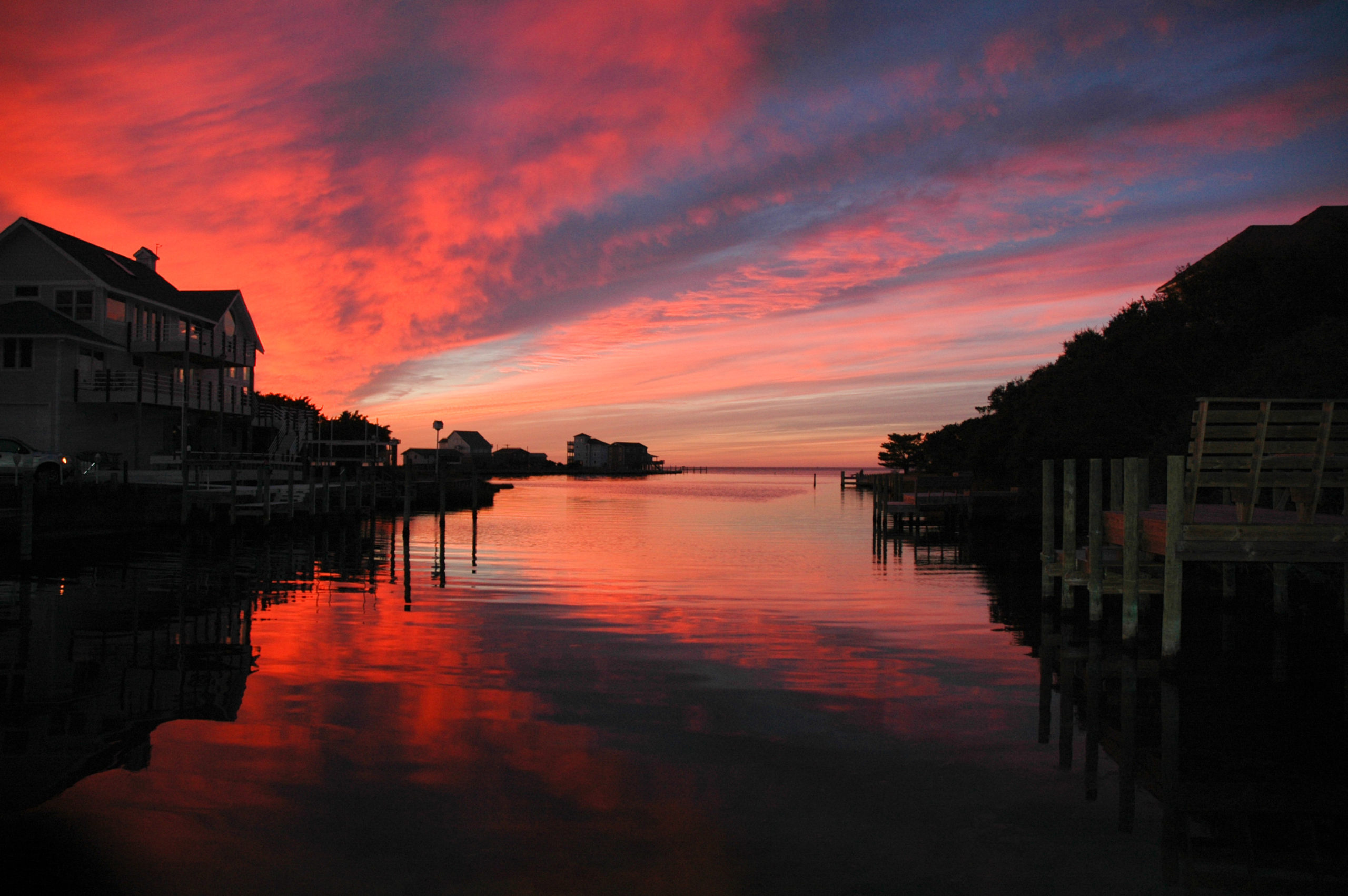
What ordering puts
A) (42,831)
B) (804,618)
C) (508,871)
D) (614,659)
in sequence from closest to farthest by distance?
(508,871) → (42,831) → (614,659) → (804,618)

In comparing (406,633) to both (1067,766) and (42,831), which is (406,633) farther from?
(1067,766)

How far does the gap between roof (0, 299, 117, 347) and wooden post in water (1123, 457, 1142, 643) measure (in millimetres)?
39441

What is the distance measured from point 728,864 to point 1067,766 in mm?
3701

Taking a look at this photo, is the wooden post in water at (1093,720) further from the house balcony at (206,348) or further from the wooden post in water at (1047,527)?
the house balcony at (206,348)

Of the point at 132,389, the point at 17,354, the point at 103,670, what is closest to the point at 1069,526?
the point at 103,670

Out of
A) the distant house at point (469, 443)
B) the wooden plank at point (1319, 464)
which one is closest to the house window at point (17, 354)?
the wooden plank at point (1319, 464)

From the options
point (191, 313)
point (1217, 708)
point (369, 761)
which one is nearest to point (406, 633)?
point (369, 761)

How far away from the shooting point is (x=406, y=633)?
14.3 meters

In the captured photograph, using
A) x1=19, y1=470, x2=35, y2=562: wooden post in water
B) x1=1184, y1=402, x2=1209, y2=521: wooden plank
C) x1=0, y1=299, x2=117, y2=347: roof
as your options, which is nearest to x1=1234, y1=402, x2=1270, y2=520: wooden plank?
x1=1184, y1=402, x2=1209, y2=521: wooden plank

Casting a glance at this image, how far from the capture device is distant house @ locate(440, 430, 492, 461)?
576 feet

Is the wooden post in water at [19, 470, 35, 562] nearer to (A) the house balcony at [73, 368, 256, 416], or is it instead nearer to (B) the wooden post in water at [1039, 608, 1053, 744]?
(A) the house balcony at [73, 368, 256, 416]

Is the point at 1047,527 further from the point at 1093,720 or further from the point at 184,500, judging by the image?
the point at 184,500

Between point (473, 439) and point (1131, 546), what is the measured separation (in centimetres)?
17492

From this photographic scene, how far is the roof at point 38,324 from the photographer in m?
36.1
